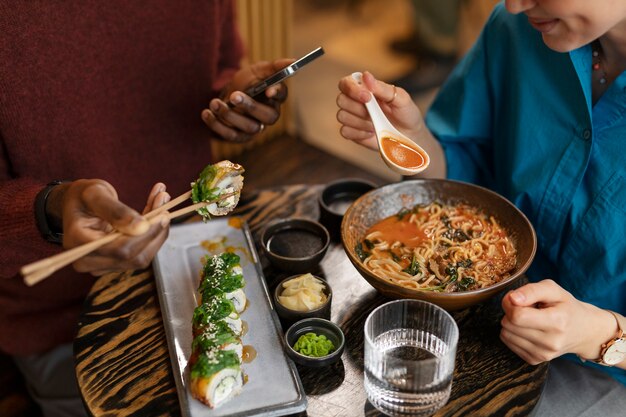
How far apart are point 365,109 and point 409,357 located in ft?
2.59

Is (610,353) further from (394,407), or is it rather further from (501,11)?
(501,11)

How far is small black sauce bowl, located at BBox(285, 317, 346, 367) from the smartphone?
0.75 meters

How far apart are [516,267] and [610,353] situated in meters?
0.33

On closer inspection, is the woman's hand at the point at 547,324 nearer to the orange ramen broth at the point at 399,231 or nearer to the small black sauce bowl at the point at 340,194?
the orange ramen broth at the point at 399,231

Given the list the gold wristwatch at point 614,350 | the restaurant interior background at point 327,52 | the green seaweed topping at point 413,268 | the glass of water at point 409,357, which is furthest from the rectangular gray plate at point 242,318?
the restaurant interior background at point 327,52

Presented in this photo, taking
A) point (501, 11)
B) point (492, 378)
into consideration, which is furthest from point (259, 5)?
point (492, 378)

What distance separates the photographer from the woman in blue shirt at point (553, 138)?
5.21ft

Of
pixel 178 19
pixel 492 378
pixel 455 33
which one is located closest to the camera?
pixel 492 378

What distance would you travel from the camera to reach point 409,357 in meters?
1.62

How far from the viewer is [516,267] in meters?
1.81

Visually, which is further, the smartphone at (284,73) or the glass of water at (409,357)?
the smartphone at (284,73)

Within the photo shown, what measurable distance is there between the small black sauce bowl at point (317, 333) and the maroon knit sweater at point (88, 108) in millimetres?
779

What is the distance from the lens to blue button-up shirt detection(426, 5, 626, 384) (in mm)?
1812

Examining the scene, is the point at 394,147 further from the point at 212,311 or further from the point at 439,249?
the point at 212,311
